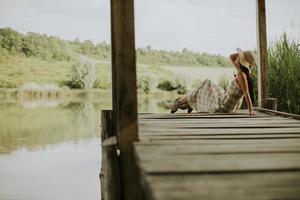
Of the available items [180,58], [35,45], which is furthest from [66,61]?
[180,58]

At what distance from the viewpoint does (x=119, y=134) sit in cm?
228

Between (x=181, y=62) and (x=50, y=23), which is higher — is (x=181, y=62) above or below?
below

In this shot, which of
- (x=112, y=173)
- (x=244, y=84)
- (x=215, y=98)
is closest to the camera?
(x=112, y=173)

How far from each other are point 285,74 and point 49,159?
28.3 feet

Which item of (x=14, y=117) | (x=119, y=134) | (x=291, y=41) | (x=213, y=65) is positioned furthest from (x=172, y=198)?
(x=213, y=65)

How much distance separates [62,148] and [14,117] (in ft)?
29.0

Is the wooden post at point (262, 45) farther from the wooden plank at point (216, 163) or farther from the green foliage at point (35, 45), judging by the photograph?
the green foliage at point (35, 45)

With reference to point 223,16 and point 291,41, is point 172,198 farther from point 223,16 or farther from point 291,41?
point 223,16

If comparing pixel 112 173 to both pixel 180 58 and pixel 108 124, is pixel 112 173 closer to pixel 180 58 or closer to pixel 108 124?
pixel 108 124

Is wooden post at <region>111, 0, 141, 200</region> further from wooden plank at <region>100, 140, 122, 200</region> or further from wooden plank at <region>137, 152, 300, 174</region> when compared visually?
wooden plank at <region>137, 152, 300, 174</region>

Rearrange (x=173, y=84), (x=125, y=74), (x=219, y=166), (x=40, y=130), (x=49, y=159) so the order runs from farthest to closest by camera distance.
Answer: (x=173, y=84)
(x=40, y=130)
(x=49, y=159)
(x=125, y=74)
(x=219, y=166)

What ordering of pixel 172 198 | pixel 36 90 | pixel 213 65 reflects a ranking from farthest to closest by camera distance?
pixel 36 90
pixel 213 65
pixel 172 198

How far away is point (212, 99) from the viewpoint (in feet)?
16.2

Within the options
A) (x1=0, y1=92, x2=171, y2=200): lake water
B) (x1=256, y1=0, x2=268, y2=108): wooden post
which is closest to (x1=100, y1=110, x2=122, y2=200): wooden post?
(x1=256, y1=0, x2=268, y2=108): wooden post
